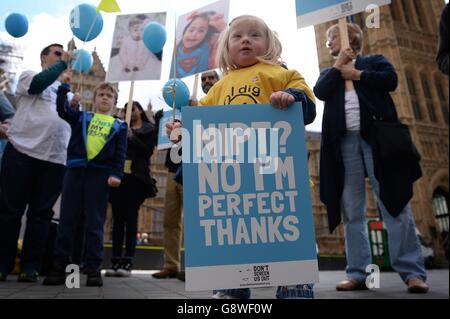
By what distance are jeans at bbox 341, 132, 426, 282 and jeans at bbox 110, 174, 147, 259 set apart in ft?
5.48

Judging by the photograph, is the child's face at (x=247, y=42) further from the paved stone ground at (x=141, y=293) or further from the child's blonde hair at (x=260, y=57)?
the paved stone ground at (x=141, y=293)

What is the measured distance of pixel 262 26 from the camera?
1.24 m

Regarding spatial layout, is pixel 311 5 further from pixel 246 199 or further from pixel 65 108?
pixel 65 108

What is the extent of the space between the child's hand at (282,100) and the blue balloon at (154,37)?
6.23ft

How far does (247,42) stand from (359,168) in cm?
113

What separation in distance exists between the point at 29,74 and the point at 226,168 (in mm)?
1793

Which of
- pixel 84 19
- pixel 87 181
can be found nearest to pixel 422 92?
pixel 84 19

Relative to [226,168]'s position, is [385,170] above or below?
above

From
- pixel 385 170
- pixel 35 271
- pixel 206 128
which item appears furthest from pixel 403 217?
pixel 35 271

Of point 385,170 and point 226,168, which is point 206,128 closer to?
point 226,168

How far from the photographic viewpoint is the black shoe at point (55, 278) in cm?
191

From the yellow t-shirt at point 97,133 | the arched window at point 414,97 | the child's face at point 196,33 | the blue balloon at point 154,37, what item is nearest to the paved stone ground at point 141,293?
the yellow t-shirt at point 97,133

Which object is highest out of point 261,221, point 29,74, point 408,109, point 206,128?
point 408,109
